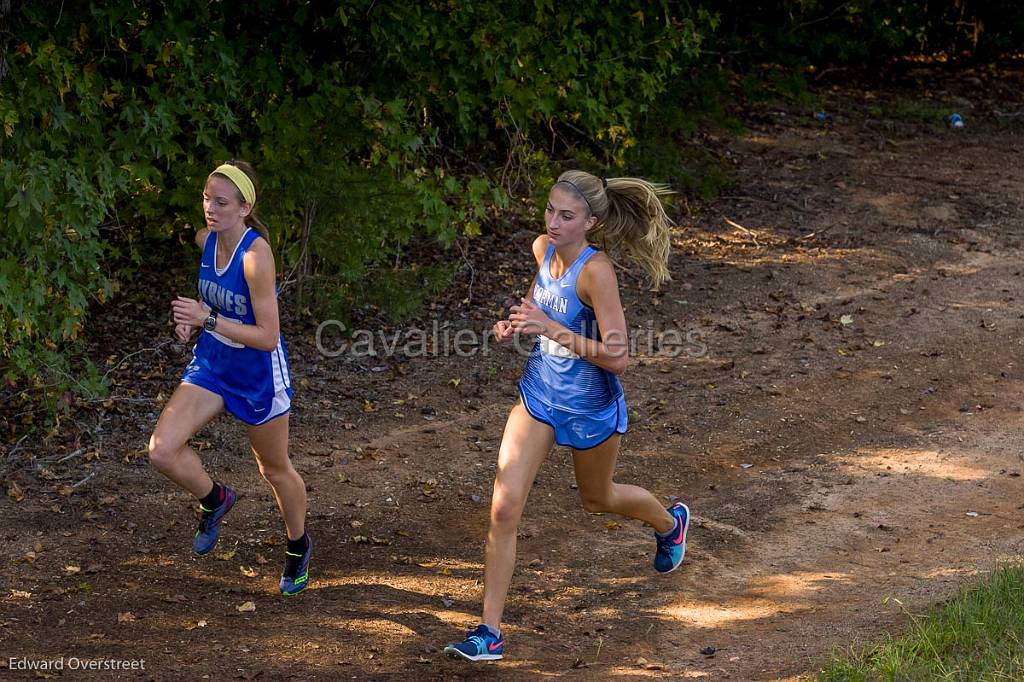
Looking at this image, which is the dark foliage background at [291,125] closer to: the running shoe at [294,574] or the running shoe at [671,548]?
the running shoe at [294,574]

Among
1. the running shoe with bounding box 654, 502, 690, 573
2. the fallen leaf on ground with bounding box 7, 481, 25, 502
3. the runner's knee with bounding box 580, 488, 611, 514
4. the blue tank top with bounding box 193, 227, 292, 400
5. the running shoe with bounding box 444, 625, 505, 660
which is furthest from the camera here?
the fallen leaf on ground with bounding box 7, 481, 25, 502

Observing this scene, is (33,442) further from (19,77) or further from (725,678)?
(725,678)

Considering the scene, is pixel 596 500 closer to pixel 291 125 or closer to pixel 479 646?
pixel 479 646

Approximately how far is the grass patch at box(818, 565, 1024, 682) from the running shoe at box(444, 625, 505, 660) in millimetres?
1294

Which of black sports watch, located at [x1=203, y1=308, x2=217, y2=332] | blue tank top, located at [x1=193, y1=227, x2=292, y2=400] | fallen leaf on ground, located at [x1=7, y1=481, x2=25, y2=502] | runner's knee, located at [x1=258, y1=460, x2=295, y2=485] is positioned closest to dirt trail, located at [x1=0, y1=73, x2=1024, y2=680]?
fallen leaf on ground, located at [x1=7, y1=481, x2=25, y2=502]

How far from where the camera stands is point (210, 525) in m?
5.66

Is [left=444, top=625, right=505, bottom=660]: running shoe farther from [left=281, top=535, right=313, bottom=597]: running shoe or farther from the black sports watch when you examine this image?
the black sports watch

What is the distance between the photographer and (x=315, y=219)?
8.98m

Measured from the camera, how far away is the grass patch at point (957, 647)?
452 centimetres

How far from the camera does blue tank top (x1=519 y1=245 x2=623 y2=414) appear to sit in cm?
506

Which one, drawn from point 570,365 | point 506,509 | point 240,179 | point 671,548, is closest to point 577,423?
point 570,365

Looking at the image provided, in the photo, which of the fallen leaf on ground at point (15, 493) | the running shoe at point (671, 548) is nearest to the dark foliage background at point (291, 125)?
the fallen leaf on ground at point (15, 493)

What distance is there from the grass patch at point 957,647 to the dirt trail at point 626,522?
0.82 ft

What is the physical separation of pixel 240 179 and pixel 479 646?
2.22 metres
